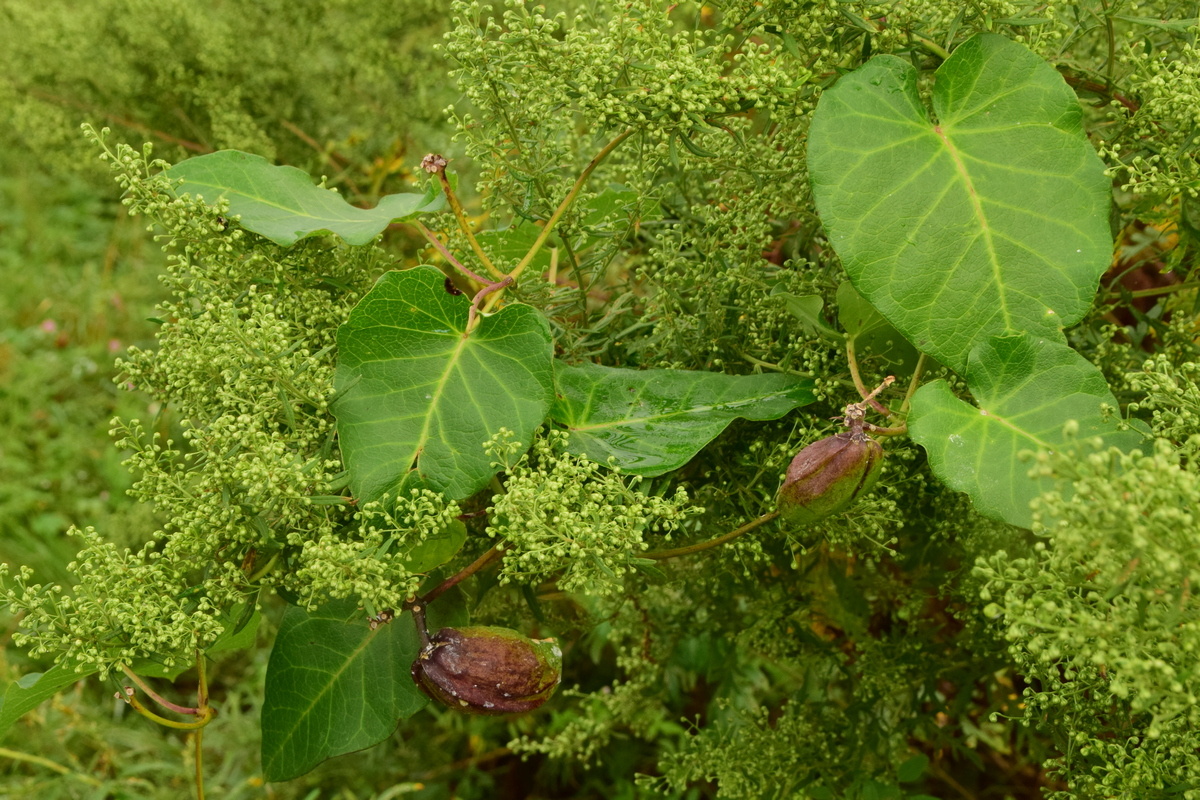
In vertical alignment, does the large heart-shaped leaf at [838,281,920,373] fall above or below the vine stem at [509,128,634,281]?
below

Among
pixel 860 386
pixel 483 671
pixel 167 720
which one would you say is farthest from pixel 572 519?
pixel 167 720

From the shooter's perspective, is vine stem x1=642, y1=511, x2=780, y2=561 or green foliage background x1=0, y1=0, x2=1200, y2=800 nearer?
green foliage background x1=0, y1=0, x2=1200, y2=800

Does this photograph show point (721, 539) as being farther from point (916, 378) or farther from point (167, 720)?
point (167, 720)

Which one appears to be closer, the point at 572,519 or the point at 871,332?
the point at 572,519

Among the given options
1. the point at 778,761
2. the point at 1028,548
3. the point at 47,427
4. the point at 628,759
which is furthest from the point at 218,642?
the point at 47,427

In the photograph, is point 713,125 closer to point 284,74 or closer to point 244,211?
point 244,211

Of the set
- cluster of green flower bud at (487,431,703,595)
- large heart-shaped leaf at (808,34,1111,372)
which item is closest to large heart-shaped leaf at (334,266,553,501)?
cluster of green flower bud at (487,431,703,595)

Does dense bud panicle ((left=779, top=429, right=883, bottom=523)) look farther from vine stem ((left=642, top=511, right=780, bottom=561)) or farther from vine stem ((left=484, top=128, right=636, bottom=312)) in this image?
vine stem ((left=484, top=128, right=636, bottom=312))
